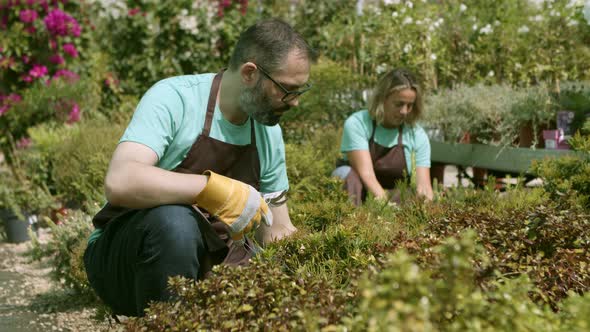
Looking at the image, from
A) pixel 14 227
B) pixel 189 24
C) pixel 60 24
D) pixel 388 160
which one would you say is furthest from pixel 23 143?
pixel 388 160

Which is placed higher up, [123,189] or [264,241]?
[123,189]

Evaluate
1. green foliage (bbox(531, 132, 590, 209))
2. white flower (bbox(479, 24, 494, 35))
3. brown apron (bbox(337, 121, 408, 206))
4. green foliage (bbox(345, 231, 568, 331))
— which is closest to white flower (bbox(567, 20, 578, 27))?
white flower (bbox(479, 24, 494, 35))

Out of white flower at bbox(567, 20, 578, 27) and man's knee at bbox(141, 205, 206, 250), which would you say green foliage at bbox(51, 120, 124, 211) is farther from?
white flower at bbox(567, 20, 578, 27)

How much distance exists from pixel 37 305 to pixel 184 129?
5.72 ft

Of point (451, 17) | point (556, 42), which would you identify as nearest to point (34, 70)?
point (451, 17)

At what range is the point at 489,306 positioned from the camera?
1612 millimetres

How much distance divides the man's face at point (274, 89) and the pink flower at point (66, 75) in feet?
17.8

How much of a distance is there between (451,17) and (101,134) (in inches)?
145

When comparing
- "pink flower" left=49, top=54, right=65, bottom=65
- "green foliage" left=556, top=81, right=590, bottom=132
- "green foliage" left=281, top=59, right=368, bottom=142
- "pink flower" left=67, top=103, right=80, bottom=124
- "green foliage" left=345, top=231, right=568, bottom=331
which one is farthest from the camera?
"pink flower" left=49, top=54, right=65, bottom=65

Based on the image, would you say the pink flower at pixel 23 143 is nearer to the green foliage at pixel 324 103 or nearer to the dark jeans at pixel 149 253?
the green foliage at pixel 324 103

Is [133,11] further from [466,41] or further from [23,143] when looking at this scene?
[466,41]

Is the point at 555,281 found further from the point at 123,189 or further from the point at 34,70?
the point at 34,70

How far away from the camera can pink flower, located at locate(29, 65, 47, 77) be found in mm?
7777

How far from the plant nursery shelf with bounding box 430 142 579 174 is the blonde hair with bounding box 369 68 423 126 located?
2.52ft
